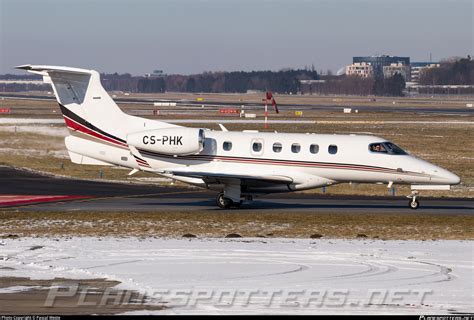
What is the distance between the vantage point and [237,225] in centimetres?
2900

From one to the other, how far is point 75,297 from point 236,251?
21.9 feet

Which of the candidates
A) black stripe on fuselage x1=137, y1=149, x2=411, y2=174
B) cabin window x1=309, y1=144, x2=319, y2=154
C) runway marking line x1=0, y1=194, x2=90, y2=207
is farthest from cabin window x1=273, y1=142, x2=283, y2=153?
runway marking line x1=0, y1=194, x2=90, y2=207

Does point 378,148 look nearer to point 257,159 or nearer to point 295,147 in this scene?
point 295,147

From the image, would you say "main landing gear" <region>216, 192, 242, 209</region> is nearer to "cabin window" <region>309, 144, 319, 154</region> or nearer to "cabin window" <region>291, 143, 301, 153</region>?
"cabin window" <region>291, 143, 301, 153</region>

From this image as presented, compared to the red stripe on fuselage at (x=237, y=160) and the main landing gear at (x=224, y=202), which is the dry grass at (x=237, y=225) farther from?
the red stripe on fuselage at (x=237, y=160)

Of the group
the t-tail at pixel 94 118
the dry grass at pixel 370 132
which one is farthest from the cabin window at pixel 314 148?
the dry grass at pixel 370 132

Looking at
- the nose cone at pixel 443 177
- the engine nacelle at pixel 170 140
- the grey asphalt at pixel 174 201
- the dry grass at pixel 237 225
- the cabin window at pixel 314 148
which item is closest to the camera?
the dry grass at pixel 237 225

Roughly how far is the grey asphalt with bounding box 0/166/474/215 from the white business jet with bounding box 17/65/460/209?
3.39 ft

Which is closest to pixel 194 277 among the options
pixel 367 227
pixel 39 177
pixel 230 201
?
pixel 367 227

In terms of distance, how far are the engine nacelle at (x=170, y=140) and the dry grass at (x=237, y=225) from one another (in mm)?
2443

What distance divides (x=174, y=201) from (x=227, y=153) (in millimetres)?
3604

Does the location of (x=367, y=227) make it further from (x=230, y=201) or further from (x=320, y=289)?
(x=320, y=289)

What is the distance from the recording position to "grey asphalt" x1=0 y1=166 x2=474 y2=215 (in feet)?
108

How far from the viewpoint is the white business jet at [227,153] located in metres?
32.5
